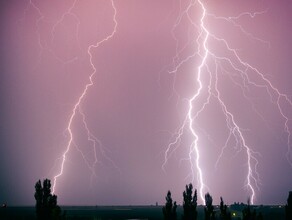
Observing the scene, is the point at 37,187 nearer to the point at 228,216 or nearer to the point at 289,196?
the point at 228,216

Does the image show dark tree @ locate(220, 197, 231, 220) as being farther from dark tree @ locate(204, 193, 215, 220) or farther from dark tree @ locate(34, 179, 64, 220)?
dark tree @ locate(34, 179, 64, 220)

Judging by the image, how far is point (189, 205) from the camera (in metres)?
25.6

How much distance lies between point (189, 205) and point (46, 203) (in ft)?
32.2

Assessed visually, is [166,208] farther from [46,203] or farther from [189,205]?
[46,203]

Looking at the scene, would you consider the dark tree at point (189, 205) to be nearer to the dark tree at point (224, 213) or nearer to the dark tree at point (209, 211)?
the dark tree at point (209, 211)

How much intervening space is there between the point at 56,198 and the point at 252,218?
430 inches

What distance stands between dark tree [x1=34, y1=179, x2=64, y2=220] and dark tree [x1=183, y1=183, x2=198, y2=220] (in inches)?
339

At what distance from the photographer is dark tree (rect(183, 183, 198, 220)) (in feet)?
82.7

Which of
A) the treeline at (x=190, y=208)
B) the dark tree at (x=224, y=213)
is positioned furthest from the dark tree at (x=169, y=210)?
the dark tree at (x=224, y=213)

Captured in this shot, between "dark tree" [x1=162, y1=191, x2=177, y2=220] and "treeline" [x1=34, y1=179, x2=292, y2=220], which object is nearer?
"treeline" [x1=34, y1=179, x2=292, y2=220]

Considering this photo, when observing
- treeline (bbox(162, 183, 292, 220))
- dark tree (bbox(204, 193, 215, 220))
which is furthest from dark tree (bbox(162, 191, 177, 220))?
dark tree (bbox(204, 193, 215, 220))

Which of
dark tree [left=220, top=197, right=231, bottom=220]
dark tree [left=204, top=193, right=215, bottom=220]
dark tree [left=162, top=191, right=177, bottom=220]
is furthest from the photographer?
dark tree [left=162, top=191, right=177, bottom=220]

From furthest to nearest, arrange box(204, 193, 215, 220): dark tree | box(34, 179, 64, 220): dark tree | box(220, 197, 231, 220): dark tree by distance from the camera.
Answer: box(204, 193, 215, 220): dark tree → box(34, 179, 64, 220): dark tree → box(220, 197, 231, 220): dark tree

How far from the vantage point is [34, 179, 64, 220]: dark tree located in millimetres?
20656
